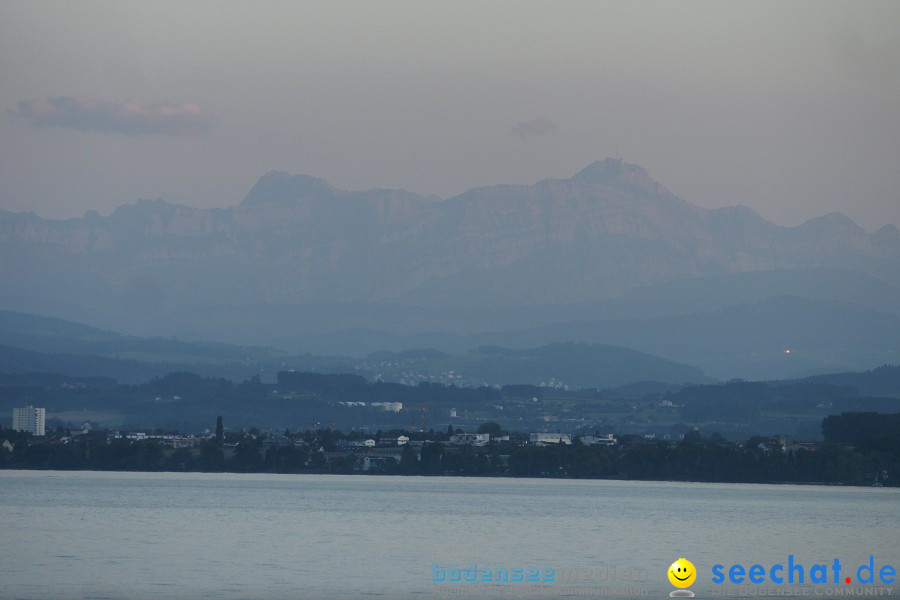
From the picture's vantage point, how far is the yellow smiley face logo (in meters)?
57.1

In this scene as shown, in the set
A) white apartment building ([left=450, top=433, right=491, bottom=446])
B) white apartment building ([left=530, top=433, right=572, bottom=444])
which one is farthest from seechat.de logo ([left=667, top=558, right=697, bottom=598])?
white apartment building ([left=530, top=433, right=572, bottom=444])

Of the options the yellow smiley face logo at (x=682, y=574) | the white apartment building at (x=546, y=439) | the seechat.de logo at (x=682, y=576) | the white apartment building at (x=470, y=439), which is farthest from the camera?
the white apartment building at (x=546, y=439)

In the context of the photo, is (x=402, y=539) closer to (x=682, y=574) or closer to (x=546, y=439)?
(x=682, y=574)

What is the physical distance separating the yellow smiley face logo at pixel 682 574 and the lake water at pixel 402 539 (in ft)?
1.29

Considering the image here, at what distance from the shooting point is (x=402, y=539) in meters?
74.2

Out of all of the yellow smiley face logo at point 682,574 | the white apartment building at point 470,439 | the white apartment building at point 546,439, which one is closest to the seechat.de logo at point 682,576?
the yellow smiley face logo at point 682,574

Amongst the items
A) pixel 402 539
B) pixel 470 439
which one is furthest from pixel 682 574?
pixel 470 439

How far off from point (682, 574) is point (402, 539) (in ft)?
59.4

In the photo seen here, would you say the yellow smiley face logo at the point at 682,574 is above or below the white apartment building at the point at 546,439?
below

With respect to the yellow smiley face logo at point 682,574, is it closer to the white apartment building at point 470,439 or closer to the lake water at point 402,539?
the lake water at point 402,539

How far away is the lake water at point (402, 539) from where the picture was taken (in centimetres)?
5569

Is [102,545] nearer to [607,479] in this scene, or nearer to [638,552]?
[638,552]

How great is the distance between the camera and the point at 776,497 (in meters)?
123

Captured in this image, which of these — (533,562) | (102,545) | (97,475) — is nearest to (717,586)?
(533,562)
